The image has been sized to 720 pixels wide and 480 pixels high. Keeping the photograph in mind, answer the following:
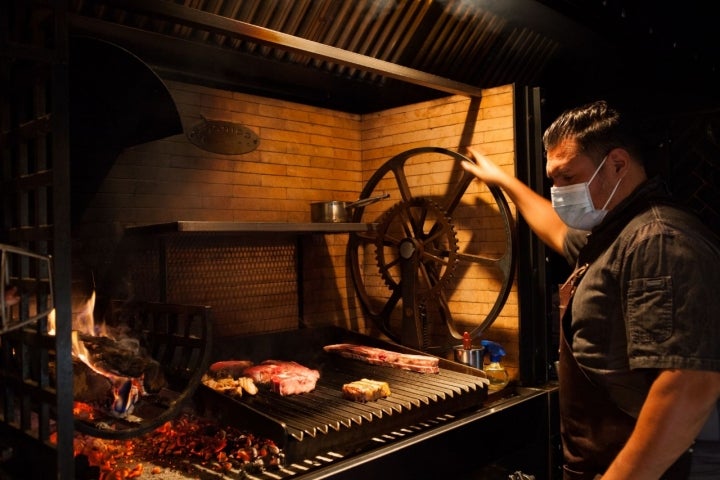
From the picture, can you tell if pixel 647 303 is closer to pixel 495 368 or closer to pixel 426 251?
pixel 495 368

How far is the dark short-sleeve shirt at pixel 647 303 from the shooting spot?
6.68 feet

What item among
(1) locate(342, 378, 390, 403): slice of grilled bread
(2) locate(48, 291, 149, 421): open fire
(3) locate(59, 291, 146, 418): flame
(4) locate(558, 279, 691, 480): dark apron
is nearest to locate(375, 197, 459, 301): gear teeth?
(1) locate(342, 378, 390, 403): slice of grilled bread

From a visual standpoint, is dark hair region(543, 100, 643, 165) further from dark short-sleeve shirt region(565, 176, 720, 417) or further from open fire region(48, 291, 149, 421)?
open fire region(48, 291, 149, 421)

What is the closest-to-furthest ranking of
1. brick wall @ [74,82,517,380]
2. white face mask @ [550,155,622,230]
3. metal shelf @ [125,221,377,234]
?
white face mask @ [550,155,622,230]
metal shelf @ [125,221,377,234]
brick wall @ [74,82,517,380]

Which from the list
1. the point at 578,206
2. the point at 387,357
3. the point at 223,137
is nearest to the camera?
→ the point at 578,206

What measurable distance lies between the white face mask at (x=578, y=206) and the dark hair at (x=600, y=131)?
0.07 m

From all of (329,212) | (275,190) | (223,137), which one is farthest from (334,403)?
(223,137)

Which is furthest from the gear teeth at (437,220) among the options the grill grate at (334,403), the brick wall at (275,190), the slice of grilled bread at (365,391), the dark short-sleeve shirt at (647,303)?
the dark short-sleeve shirt at (647,303)

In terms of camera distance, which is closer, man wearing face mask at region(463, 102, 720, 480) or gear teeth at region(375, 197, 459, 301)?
man wearing face mask at region(463, 102, 720, 480)

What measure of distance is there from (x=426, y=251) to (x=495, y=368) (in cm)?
97

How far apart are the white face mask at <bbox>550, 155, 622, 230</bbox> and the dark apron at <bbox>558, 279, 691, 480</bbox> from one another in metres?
0.33

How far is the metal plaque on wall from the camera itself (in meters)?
4.15

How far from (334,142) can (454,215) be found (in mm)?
1273

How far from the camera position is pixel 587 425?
8.26 ft
